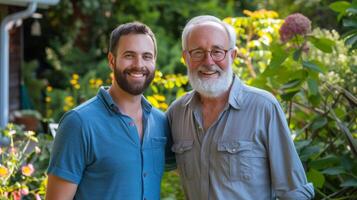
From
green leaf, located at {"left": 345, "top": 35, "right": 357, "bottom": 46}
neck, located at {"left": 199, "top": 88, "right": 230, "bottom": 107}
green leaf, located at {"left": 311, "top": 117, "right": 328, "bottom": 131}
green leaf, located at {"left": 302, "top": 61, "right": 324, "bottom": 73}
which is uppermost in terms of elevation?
green leaf, located at {"left": 345, "top": 35, "right": 357, "bottom": 46}

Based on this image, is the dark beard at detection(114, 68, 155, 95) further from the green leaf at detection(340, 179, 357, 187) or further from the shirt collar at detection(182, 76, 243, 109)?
the green leaf at detection(340, 179, 357, 187)

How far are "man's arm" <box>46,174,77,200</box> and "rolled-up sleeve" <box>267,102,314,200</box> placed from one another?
2.91 ft

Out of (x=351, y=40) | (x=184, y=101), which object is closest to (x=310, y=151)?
(x=351, y=40)

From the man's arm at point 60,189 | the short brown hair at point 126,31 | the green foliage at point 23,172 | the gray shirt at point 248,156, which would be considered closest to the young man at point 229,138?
A: the gray shirt at point 248,156

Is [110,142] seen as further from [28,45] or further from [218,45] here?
[28,45]

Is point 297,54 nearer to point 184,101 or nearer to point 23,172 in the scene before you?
point 184,101

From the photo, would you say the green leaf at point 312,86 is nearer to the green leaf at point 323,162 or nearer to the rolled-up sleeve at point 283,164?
the green leaf at point 323,162

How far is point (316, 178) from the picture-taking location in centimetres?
374

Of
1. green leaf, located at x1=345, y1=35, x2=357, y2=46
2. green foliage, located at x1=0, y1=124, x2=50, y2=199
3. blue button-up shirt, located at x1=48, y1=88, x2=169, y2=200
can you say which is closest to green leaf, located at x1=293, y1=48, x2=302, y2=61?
green leaf, located at x1=345, y1=35, x2=357, y2=46

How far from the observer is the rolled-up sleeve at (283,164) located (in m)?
2.76

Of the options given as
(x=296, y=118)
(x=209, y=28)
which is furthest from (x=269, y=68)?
(x=209, y=28)

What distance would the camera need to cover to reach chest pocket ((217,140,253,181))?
277 centimetres

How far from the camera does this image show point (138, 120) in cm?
286

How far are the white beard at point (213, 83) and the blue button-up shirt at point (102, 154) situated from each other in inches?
14.0
